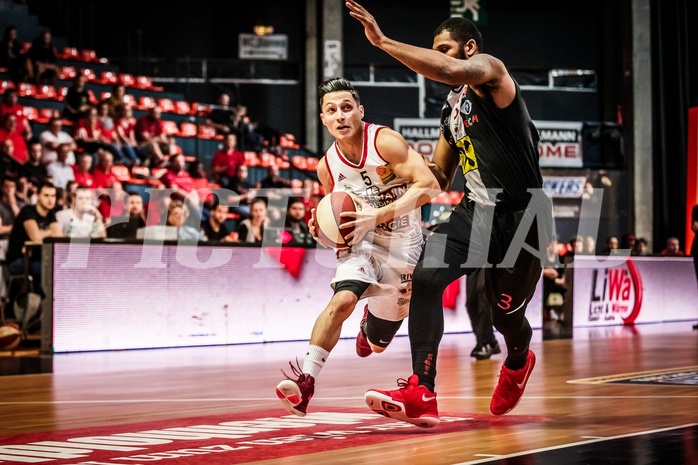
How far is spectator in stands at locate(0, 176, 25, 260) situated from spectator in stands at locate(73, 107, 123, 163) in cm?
281

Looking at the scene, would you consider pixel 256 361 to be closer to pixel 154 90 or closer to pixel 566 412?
pixel 566 412

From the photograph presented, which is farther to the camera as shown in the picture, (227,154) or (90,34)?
(90,34)

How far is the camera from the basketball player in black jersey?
5098 millimetres

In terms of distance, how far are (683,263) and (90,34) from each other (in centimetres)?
1348

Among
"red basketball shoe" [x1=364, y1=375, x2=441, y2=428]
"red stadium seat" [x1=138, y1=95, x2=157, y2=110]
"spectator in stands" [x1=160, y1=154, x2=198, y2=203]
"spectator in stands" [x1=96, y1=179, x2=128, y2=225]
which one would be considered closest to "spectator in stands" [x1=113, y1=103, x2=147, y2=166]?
"spectator in stands" [x1=160, y1=154, x2=198, y2=203]

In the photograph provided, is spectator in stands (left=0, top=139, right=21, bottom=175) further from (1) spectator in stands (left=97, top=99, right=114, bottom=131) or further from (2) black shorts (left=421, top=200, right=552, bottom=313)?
(2) black shorts (left=421, top=200, right=552, bottom=313)

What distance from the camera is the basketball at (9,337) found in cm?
1130

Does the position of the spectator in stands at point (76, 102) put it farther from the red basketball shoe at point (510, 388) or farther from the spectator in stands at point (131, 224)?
the red basketball shoe at point (510, 388)

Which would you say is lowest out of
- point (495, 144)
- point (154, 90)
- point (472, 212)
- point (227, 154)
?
point (472, 212)

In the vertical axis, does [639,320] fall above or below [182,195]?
below

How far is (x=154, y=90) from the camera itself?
21.0 metres

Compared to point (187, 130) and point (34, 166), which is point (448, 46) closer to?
point (34, 166)

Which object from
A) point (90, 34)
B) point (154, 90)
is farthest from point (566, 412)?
point (90, 34)

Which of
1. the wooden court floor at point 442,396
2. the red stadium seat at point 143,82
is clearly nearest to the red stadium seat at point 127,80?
the red stadium seat at point 143,82
